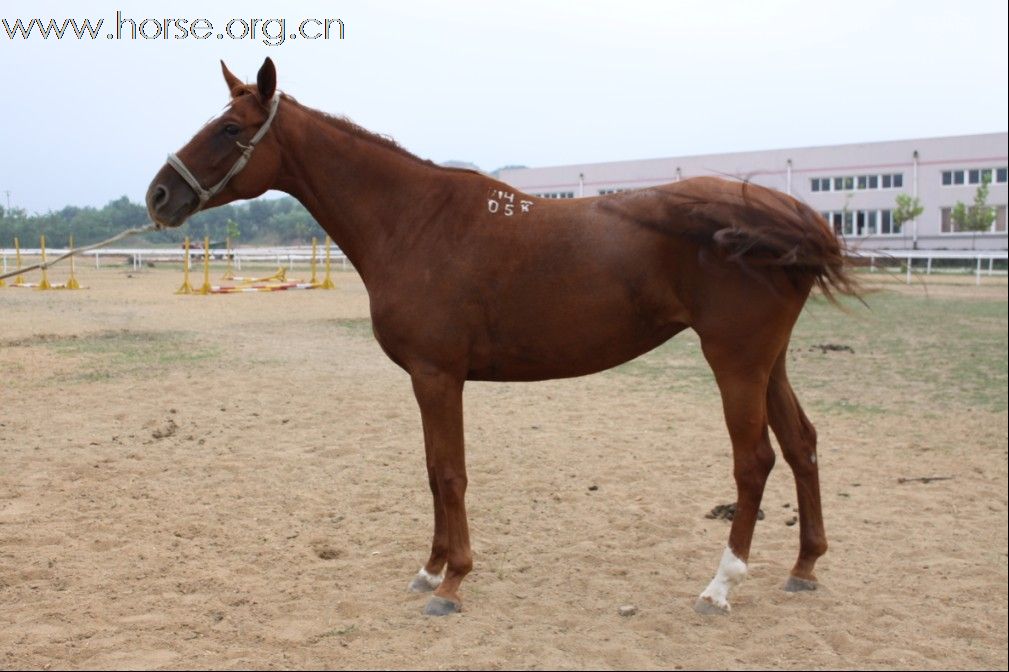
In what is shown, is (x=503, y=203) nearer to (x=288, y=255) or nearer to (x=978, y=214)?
(x=288, y=255)

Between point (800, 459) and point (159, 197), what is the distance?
3.44m

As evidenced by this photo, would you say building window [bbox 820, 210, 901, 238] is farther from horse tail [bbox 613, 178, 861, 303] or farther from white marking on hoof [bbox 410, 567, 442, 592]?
white marking on hoof [bbox 410, 567, 442, 592]

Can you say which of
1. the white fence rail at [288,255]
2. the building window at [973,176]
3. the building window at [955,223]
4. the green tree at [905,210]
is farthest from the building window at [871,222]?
the white fence rail at [288,255]

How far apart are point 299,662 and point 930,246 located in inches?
2098

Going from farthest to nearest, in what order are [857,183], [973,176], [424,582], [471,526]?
[857,183] → [973,176] → [471,526] → [424,582]

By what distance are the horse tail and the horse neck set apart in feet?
3.60

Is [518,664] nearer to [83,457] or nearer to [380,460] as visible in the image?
[380,460]

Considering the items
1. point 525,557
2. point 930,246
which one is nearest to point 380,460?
point 525,557

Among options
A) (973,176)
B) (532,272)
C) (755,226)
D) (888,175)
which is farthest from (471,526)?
(973,176)

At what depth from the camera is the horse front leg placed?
4.01m

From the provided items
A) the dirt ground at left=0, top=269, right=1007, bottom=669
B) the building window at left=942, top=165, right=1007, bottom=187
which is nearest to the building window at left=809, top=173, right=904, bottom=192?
the building window at left=942, top=165, right=1007, bottom=187

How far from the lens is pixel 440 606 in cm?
→ 394

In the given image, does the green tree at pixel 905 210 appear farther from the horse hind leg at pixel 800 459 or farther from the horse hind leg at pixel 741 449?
the horse hind leg at pixel 741 449

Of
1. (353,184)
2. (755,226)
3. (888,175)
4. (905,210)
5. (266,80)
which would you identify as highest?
(888,175)
